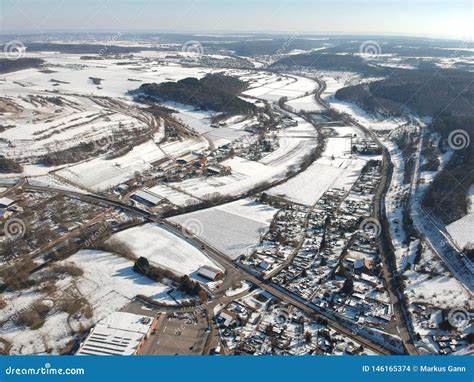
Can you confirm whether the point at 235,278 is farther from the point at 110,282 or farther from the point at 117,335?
the point at 117,335

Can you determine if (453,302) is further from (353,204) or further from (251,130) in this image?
(251,130)

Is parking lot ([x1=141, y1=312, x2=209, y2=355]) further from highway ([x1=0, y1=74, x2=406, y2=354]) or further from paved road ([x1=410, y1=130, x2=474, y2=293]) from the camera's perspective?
paved road ([x1=410, y1=130, x2=474, y2=293])

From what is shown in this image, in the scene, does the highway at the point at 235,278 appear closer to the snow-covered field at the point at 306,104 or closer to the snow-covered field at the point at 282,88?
the snow-covered field at the point at 306,104

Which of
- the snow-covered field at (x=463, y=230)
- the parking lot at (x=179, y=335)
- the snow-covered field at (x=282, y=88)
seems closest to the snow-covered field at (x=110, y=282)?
the parking lot at (x=179, y=335)

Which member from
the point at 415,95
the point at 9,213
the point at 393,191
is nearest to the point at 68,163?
the point at 9,213

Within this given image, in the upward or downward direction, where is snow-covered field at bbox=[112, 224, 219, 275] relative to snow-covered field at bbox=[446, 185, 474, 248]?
downward

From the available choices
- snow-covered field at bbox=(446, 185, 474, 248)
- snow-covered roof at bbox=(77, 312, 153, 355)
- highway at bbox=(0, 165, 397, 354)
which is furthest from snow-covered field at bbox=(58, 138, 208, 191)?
snow-covered field at bbox=(446, 185, 474, 248)

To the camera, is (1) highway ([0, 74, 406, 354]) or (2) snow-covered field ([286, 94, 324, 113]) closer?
(1) highway ([0, 74, 406, 354])

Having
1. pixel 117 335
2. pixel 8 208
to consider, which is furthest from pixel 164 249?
pixel 8 208
